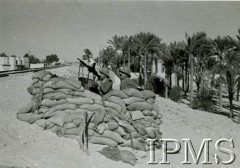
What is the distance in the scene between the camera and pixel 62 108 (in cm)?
521

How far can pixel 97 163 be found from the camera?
4.39 metres

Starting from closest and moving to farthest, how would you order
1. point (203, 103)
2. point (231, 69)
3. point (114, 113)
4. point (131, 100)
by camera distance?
1. point (114, 113)
2. point (131, 100)
3. point (231, 69)
4. point (203, 103)

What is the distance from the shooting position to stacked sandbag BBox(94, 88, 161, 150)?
5234mm

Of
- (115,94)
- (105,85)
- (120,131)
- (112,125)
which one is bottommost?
(120,131)

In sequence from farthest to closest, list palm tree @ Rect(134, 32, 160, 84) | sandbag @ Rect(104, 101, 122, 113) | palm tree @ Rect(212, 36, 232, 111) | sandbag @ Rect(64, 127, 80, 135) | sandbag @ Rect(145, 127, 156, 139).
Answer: palm tree @ Rect(134, 32, 160, 84), palm tree @ Rect(212, 36, 232, 111), sandbag @ Rect(145, 127, 156, 139), sandbag @ Rect(104, 101, 122, 113), sandbag @ Rect(64, 127, 80, 135)

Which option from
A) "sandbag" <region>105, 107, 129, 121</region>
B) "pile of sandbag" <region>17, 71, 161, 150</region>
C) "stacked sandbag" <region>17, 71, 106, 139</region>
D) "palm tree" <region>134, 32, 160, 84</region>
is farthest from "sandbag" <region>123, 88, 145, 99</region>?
"palm tree" <region>134, 32, 160, 84</region>

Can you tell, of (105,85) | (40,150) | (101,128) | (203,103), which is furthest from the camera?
(203,103)

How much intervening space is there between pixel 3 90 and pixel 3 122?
231 centimetres

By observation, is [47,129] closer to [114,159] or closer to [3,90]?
[114,159]

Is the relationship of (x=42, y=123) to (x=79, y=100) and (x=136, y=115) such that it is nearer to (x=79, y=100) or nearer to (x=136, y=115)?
(x=79, y=100)

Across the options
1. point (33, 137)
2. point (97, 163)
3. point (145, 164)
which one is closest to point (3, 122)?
point (33, 137)

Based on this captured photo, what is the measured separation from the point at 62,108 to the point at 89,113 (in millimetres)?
529

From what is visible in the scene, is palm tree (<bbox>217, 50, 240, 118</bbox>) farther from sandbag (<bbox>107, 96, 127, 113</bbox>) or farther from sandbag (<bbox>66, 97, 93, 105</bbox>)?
sandbag (<bbox>66, 97, 93, 105</bbox>)

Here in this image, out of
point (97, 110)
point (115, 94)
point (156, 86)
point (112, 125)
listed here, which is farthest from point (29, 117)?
point (156, 86)
